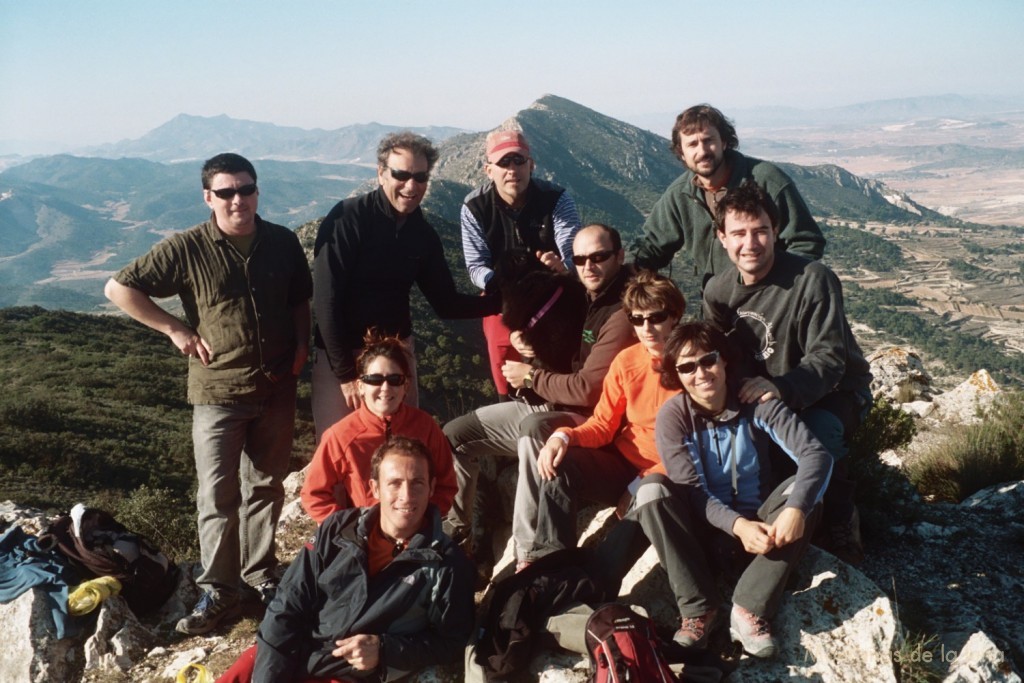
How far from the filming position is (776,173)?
195 inches

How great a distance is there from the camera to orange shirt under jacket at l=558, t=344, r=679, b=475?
4219mm

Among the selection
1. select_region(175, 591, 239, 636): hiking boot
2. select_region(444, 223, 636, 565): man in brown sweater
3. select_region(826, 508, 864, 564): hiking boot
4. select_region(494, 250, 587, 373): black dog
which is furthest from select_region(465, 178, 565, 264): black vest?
select_region(175, 591, 239, 636): hiking boot

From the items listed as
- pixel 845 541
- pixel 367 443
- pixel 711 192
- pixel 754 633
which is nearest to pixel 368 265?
pixel 367 443

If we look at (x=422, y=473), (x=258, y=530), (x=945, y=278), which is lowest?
(x=945, y=278)

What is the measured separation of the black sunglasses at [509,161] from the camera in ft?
17.6

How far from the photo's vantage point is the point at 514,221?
5645mm

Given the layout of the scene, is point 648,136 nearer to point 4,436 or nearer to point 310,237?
point 310,237

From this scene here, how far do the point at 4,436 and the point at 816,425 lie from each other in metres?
30.6

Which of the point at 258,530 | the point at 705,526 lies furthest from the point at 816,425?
the point at 258,530

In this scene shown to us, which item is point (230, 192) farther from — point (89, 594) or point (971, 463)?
point (971, 463)

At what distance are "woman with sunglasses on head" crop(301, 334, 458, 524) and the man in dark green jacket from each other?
2358mm

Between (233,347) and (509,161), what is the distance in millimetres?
2513

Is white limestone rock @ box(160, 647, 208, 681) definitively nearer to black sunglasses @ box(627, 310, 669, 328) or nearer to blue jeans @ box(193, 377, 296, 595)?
blue jeans @ box(193, 377, 296, 595)

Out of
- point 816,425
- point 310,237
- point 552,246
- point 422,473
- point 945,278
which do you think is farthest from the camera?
point 945,278
